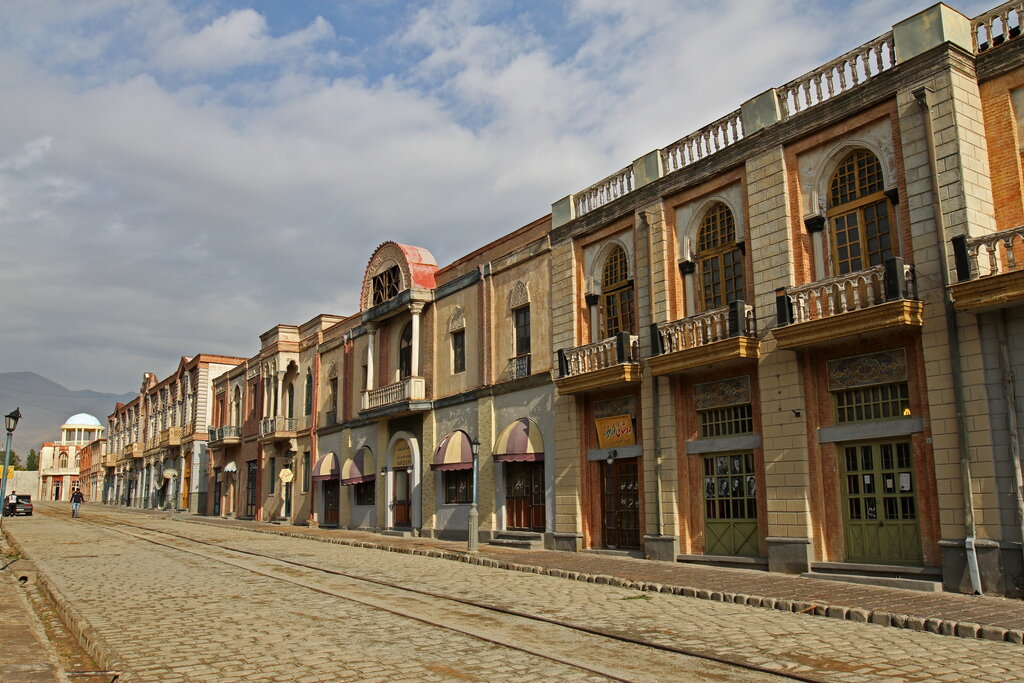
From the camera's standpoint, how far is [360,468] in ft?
107

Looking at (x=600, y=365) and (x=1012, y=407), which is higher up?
(x=600, y=365)

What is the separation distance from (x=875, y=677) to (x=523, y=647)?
347 centimetres

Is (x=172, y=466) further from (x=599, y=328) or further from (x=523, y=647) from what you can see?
(x=523, y=647)

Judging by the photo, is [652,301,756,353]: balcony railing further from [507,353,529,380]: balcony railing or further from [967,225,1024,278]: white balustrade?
[507,353,529,380]: balcony railing

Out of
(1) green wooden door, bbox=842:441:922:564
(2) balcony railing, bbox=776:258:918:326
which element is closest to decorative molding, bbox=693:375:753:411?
(2) balcony railing, bbox=776:258:918:326

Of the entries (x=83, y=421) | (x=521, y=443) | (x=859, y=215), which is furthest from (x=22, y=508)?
(x=83, y=421)

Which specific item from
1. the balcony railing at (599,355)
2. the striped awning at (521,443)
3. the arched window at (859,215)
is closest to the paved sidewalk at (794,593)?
the striped awning at (521,443)

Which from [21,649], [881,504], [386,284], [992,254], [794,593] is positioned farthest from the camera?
[386,284]

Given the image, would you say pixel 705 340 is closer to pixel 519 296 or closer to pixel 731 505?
pixel 731 505

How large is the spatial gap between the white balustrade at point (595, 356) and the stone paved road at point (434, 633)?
5535 mm

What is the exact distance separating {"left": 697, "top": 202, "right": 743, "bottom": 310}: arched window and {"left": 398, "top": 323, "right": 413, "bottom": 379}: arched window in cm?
1423

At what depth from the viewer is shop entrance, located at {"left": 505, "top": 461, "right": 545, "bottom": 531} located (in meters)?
23.1

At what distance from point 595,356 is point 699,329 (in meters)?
3.52

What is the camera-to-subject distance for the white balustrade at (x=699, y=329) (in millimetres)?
16734
